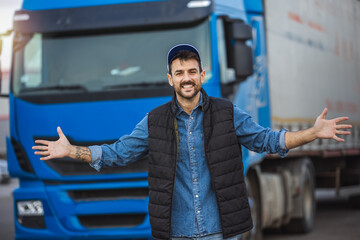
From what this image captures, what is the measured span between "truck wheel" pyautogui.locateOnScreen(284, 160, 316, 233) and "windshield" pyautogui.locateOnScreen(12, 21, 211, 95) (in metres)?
4.69

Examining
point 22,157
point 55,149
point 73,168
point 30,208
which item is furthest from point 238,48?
point 55,149

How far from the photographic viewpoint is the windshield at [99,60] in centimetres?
797

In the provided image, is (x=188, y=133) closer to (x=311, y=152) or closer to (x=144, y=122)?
(x=144, y=122)

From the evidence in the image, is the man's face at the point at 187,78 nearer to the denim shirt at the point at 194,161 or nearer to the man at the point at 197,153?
the man at the point at 197,153

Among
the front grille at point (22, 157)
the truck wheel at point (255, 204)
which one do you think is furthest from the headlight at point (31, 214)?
the truck wheel at point (255, 204)

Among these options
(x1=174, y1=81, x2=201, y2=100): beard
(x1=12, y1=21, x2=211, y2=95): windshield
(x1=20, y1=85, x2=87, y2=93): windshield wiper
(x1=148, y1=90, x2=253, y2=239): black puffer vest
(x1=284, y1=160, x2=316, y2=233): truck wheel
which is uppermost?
(x1=12, y1=21, x2=211, y2=95): windshield

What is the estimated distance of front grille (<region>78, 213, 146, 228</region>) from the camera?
25.9ft

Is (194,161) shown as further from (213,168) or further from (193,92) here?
(193,92)

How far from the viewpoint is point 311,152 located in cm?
1271

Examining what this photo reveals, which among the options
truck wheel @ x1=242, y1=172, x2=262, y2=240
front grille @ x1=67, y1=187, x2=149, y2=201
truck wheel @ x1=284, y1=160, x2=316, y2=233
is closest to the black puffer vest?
front grille @ x1=67, y1=187, x2=149, y2=201

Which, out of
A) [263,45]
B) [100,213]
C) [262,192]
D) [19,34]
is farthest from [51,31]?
[262,192]

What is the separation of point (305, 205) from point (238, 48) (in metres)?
4.87

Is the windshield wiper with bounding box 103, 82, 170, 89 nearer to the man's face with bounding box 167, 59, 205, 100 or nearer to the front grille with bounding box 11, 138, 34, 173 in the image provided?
the front grille with bounding box 11, 138, 34, 173

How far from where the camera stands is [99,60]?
26.5 ft
